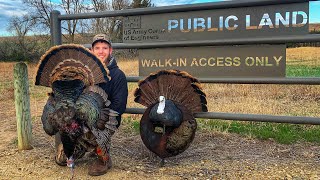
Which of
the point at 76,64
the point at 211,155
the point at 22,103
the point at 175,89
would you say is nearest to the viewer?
the point at 76,64

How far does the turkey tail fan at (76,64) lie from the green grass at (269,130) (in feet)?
7.25

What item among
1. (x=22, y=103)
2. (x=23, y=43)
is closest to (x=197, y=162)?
(x=22, y=103)

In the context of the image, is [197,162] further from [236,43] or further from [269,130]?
[269,130]

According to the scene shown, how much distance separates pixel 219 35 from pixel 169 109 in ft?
3.36

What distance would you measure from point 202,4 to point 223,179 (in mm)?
1799

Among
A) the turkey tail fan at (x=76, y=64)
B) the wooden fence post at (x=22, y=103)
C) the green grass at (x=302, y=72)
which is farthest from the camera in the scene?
the green grass at (x=302, y=72)

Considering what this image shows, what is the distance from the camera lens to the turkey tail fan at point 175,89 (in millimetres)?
3566

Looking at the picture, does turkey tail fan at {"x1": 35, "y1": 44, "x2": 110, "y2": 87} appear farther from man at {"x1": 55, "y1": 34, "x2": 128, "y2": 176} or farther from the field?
the field

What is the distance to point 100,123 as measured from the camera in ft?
10.7

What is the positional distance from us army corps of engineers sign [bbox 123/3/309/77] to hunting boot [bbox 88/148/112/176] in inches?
46.4

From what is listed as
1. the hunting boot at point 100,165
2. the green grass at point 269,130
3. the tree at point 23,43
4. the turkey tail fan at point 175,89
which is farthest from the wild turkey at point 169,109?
the tree at point 23,43

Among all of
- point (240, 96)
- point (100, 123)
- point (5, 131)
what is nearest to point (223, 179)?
point (100, 123)

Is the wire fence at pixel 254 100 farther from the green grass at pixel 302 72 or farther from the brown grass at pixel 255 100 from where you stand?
the green grass at pixel 302 72

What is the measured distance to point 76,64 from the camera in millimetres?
3266
